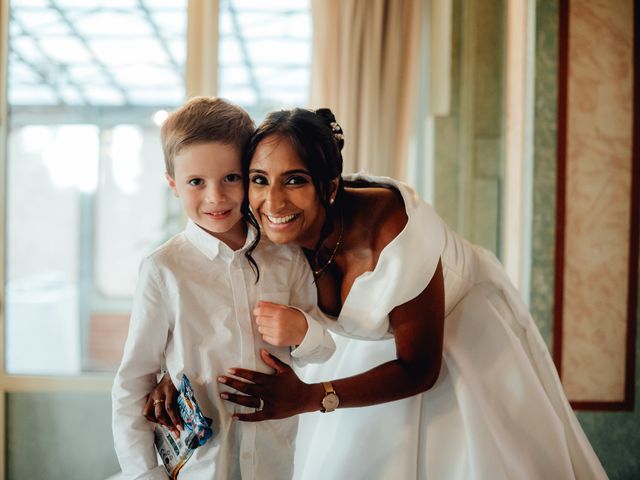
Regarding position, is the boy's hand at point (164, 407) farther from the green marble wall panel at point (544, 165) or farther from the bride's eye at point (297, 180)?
the green marble wall panel at point (544, 165)

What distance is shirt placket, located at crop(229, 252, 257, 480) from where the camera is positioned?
1150mm

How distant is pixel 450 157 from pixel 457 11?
0.72 meters

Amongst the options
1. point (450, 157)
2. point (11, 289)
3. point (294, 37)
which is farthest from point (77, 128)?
point (450, 157)

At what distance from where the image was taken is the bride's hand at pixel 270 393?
42.9 inches

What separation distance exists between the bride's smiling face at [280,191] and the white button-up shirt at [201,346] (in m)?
0.09

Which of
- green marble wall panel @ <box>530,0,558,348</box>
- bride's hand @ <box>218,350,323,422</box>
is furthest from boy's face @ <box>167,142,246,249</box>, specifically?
green marble wall panel @ <box>530,0,558,348</box>

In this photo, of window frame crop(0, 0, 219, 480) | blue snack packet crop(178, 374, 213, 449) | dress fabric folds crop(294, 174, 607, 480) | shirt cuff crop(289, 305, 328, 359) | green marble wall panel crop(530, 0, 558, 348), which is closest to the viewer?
blue snack packet crop(178, 374, 213, 449)

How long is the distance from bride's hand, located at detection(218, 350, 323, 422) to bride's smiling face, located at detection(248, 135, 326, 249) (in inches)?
11.1

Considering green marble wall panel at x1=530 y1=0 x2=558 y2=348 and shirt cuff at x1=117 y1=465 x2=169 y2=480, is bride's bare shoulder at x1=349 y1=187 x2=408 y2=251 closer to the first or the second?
shirt cuff at x1=117 y1=465 x2=169 y2=480

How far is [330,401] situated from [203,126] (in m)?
0.67

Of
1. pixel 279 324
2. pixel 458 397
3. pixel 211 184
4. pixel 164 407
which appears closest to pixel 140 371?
pixel 164 407

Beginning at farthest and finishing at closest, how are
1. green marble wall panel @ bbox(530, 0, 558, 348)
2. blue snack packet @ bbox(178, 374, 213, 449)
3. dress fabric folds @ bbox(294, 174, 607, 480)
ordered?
1. green marble wall panel @ bbox(530, 0, 558, 348)
2. dress fabric folds @ bbox(294, 174, 607, 480)
3. blue snack packet @ bbox(178, 374, 213, 449)

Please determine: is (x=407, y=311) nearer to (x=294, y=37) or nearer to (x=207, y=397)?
(x=207, y=397)

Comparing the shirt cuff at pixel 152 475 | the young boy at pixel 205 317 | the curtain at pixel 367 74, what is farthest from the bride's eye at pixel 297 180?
the curtain at pixel 367 74
